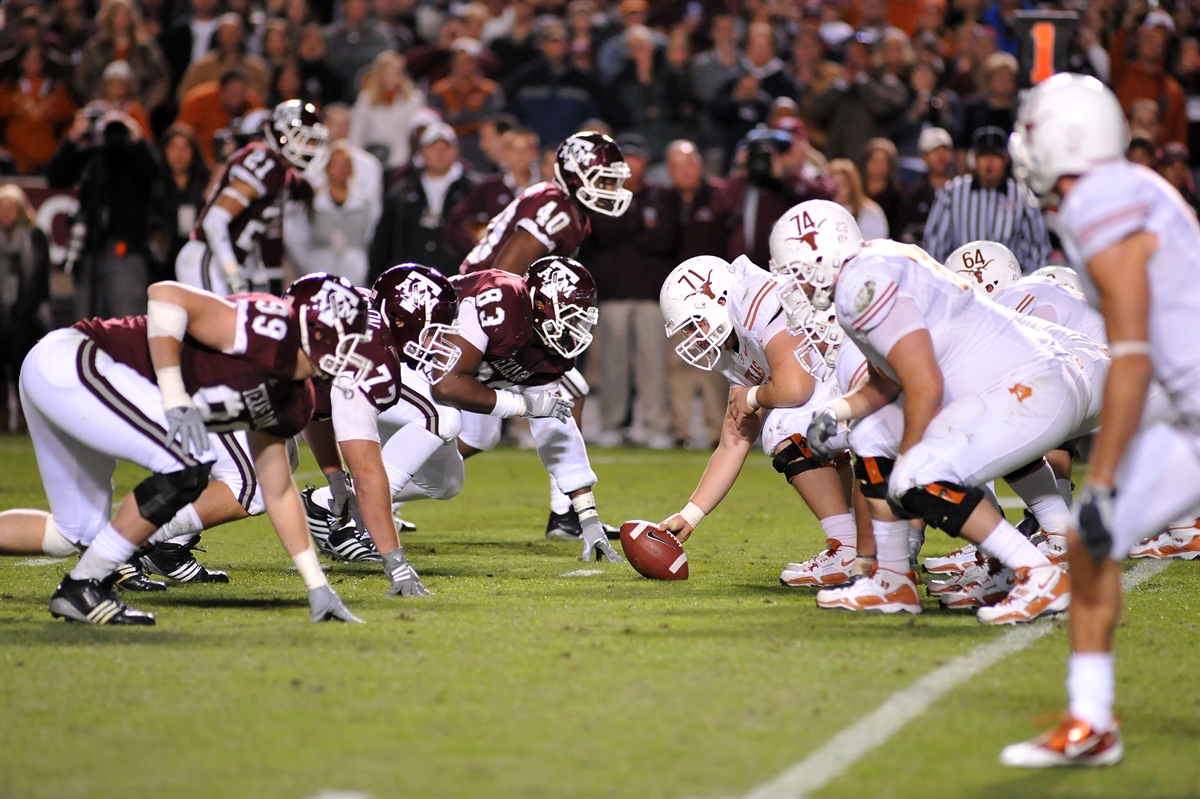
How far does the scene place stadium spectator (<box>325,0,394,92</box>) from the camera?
1350 centimetres

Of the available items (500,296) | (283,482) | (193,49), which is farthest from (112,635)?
(193,49)

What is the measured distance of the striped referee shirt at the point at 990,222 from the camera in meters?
9.65

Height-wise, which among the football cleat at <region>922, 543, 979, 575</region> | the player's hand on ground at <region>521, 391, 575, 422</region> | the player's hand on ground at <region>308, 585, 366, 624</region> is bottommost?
the football cleat at <region>922, 543, 979, 575</region>

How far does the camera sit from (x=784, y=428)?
5840mm

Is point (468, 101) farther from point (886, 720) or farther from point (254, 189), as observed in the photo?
point (886, 720)

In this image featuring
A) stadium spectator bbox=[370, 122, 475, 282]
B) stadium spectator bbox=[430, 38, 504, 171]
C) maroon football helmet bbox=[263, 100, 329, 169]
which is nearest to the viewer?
maroon football helmet bbox=[263, 100, 329, 169]

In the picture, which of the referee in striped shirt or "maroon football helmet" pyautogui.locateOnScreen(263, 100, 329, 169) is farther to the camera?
the referee in striped shirt

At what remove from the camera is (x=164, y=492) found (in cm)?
454

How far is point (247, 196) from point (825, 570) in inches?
175

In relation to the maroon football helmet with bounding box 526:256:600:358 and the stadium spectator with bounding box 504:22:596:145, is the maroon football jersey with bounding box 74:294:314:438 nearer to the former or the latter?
the maroon football helmet with bounding box 526:256:600:358

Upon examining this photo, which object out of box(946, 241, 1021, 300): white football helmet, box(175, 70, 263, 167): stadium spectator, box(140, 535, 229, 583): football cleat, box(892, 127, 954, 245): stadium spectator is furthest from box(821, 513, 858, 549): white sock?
box(175, 70, 263, 167): stadium spectator

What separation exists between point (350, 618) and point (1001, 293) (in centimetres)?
325

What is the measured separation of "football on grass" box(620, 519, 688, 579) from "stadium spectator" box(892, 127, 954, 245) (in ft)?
17.9

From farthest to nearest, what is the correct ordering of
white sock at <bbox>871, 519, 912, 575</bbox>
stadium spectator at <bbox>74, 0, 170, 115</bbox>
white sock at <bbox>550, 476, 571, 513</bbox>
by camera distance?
1. stadium spectator at <bbox>74, 0, 170, 115</bbox>
2. white sock at <bbox>550, 476, 571, 513</bbox>
3. white sock at <bbox>871, 519, 912, 575</bbox>
